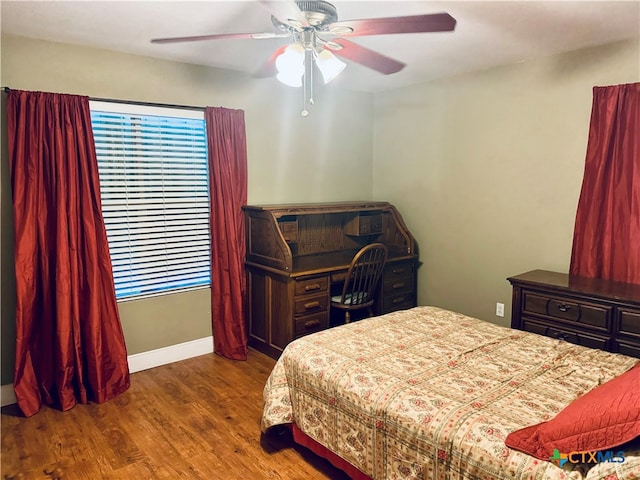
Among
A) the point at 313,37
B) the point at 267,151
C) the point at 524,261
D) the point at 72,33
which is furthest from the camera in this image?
the point at 267,151

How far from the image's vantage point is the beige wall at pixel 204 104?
112 inches

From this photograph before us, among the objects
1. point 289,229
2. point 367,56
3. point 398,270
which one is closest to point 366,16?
point 367,56

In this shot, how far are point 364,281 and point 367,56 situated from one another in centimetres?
190

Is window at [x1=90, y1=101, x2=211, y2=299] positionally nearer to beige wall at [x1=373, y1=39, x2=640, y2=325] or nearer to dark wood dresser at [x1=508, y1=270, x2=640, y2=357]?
beige wall at [x1=373, y1=39, x2=640, y2=325]

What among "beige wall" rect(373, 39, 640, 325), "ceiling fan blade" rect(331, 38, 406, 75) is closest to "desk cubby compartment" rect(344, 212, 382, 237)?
"beige wall" rect(373, 39, 640, 325)

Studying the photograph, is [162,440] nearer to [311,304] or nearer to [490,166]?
[311,304]

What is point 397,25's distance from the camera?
5.87 ft

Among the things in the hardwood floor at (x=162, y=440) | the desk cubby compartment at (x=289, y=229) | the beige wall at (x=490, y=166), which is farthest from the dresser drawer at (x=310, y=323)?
the beige wall at (x=490, y=166)

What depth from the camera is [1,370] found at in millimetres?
2885

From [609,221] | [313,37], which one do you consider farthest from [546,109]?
[313,37]

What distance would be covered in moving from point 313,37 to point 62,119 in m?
1.78

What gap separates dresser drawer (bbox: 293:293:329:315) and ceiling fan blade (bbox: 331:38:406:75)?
1746 mm

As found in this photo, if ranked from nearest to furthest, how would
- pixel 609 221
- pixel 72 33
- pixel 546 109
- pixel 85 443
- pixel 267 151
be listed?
1. pixel 85 443
2. pixel 72 33
3. pixel 609 221
4. pixel 546 109
5. pixel 267 151

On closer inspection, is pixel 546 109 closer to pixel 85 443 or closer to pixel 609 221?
pixel 609 221
